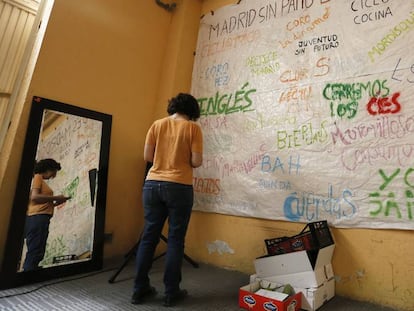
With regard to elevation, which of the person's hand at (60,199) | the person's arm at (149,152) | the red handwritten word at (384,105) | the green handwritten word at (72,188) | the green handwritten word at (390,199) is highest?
the red handwritten word at (384,105)

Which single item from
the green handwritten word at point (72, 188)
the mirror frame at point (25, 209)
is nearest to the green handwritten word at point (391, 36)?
the mirror frame at point (25, 209)

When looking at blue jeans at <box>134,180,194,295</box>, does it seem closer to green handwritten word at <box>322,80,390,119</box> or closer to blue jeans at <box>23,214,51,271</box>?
blue jeans at <box>23,214,51,271</box>

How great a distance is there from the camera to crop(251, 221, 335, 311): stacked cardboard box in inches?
54.7

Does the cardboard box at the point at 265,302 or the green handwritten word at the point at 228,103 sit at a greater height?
the green handwritten word at the point at 228,103

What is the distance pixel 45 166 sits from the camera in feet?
5.60

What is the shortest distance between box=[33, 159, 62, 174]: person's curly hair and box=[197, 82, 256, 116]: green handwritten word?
3.67ft

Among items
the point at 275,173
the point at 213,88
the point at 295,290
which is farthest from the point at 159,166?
the point at 213,88

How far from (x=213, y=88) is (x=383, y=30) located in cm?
117

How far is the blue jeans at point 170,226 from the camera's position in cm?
140

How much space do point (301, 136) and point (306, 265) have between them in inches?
30.3

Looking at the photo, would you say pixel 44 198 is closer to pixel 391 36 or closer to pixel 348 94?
pixel 348 94

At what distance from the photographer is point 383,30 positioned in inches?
63.9

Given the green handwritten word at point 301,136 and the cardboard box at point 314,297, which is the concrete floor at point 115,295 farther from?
the green handwritten word at point 301,136

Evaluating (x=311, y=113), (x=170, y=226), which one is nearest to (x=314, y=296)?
(x=170, y=226)
